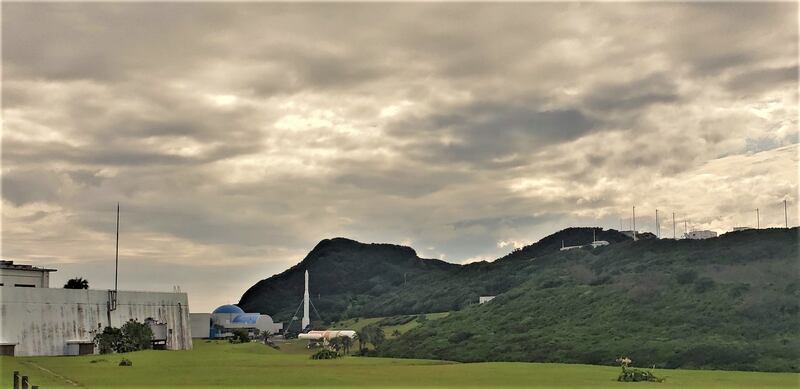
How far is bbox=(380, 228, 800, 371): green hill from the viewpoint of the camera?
11944 centimetres

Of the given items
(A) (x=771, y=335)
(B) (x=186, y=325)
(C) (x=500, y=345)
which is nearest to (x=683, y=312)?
(A) (x=771, y=335)

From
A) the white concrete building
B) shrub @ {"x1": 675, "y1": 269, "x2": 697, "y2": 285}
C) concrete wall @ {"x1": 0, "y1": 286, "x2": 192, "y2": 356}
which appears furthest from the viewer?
shrub @ {"x1": 675, "y1": 269, "x2": 697, "y2": 285}

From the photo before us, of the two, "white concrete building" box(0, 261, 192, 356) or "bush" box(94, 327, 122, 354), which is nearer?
"white concrete building" box(0, 261, 192, 356)

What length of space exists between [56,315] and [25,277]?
19538 mm

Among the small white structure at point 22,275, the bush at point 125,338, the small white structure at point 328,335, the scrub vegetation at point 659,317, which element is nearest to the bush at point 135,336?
the bush at point 125,338

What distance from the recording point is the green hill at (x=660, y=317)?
119 metres

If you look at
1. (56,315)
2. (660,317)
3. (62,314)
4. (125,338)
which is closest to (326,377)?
(56,315)

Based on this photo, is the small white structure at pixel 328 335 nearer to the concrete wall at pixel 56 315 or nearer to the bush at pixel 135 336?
the concrete wall at pixel 56 315

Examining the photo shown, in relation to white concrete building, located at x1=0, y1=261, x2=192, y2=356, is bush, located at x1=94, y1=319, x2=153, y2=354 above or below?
below

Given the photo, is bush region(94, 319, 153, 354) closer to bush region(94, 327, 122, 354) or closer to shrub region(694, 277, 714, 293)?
bush region(94, 327, 122, 354)

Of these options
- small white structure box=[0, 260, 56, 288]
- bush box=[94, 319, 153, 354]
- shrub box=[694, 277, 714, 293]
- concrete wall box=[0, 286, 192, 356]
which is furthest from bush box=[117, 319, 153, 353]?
shrub box=[694, 277, 714, 293]

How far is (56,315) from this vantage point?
111 m

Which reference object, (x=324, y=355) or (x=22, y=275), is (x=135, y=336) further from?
(x=324, y=355)

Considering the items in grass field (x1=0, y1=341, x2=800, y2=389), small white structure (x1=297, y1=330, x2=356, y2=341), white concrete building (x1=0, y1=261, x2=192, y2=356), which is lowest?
small white structure (x1=297, y1=330, x2=356, y2=341)
